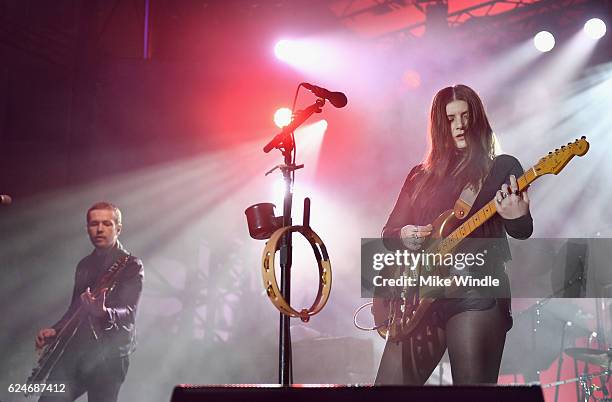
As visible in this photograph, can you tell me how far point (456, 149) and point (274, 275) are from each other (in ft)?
7.45

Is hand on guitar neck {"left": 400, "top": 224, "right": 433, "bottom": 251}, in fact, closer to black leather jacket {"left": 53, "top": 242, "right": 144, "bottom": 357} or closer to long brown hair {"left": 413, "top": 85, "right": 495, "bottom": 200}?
long brown hair {"left": 413, "top": 85, "right": 495, "bottom": 200}

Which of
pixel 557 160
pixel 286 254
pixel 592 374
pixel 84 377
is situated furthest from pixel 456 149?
pixel 84 377

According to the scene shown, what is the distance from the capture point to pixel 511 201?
15.1 ft

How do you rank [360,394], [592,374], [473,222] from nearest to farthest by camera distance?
1. [360,394]
2. [473,222]
3. [592,374]

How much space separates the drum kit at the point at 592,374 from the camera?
485 cm

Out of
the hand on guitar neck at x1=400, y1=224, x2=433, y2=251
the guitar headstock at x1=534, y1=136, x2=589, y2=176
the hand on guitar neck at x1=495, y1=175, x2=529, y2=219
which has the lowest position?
the hand on guitar neck at x1=400, y1=224, x2=433, y2=251

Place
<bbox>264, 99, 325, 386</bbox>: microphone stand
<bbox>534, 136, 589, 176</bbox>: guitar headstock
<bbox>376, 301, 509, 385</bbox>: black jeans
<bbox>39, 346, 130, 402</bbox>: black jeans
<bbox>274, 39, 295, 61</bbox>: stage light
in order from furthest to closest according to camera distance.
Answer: <bbox>274, 39, 295, 61</bbox>: stage light, <bbox>39, 346, 130, 402</bbox>: black jeans, <bbox>376, 301, 509, 385</bbox>: black jeans, <bbox>534, 136, 589, 176</bbox>: guitar headstock, <bbox>264, 99, 325, 386</bbox>: microphone stand

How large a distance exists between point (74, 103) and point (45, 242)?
135cm

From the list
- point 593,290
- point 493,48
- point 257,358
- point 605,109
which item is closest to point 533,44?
point 493,48

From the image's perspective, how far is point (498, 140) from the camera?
17.3 feet

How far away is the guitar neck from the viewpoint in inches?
177

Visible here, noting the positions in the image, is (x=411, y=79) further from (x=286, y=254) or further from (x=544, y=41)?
(x=286, y=254)

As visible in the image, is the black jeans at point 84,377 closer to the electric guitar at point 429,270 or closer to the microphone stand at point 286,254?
the electric guitar at point 429,270

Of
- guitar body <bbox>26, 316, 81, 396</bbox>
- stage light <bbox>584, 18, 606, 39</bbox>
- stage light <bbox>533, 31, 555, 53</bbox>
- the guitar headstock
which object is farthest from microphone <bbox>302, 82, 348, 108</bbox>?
stage light <bbox>584, 18, 606, 39</bbox>
